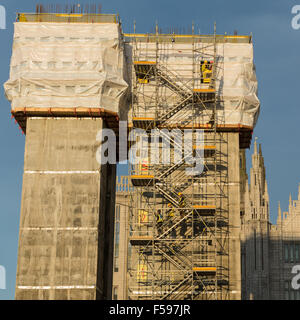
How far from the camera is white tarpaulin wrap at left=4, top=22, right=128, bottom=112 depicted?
170 feet

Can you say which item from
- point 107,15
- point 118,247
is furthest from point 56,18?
point 118,247

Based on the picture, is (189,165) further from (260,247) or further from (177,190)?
(260,247)

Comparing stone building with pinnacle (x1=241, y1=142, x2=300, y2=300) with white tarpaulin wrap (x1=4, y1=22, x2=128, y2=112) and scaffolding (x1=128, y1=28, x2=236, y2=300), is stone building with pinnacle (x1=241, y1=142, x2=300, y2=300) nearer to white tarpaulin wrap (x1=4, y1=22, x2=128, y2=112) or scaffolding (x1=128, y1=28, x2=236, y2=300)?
scaffolding (x1=128, y1=28, x2=236, y2=300)

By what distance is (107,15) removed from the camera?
54.9m

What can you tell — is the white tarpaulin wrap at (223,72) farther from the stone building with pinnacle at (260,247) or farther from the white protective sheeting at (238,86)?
the stone building with pinnacle at (260,247)

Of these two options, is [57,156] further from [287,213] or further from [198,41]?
[287,213]

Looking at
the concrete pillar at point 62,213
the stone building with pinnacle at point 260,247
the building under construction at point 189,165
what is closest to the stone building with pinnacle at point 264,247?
the stone building with pinnacle at point 260,247

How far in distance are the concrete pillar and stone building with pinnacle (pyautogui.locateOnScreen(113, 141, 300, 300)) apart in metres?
70.0

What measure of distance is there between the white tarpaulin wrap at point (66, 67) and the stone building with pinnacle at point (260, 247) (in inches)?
2832

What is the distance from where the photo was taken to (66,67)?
5241 centimetres

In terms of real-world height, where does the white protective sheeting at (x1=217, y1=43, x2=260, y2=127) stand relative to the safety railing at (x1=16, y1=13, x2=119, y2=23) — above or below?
below

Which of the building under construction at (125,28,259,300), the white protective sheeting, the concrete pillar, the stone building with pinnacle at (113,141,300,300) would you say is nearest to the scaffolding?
the building under construction at (125,28,259,300)

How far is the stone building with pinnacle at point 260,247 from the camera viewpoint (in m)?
120
